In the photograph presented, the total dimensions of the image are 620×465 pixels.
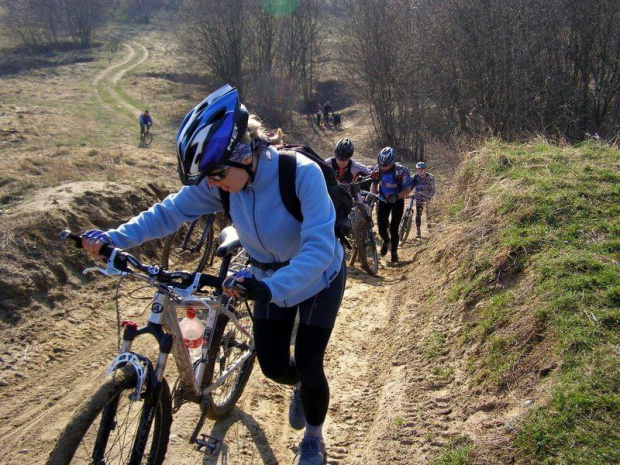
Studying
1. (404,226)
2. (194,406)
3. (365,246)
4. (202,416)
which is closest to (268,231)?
(202,416)

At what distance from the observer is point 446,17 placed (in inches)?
926

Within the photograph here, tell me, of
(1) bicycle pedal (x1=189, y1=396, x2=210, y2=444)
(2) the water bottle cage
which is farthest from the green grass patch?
(2) the water bottle cage

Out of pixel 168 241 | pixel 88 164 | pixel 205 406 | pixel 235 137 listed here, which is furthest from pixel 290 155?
pixel 88 164

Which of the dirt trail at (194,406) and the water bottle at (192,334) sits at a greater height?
the water bottle at (192,334)

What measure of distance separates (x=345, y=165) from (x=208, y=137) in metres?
6.55

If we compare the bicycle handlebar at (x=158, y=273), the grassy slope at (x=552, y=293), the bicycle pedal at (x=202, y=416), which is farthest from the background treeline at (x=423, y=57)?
the bicycle handlebar at (x=158, y=273)

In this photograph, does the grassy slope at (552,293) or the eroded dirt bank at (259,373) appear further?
the eroded dirt bank at (259,373)

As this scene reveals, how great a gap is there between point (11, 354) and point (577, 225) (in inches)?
242

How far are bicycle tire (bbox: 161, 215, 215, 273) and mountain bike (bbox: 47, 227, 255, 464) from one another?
4.55 meters

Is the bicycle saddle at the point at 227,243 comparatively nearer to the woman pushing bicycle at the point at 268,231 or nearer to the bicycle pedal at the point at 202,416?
the woman pushing bicycle at the point at 268,231

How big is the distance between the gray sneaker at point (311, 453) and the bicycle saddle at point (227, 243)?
1.46 meters

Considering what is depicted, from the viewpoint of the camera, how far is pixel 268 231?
3.22 meters

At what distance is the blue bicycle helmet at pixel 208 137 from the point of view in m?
2.84

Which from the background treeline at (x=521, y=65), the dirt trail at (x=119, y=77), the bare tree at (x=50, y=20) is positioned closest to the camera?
the background treeline at (x=521, y=65)
